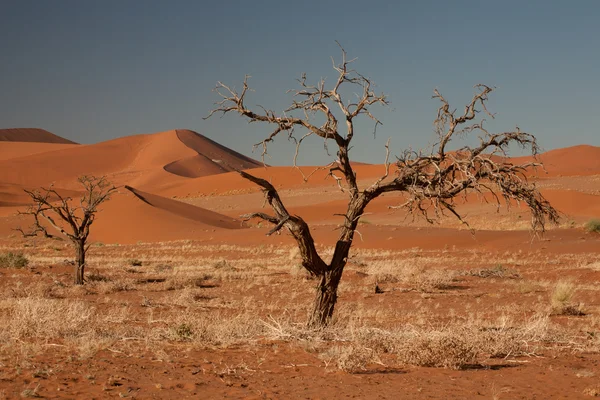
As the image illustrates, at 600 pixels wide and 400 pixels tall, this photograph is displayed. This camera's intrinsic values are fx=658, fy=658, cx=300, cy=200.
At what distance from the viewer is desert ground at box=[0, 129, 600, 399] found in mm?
7211

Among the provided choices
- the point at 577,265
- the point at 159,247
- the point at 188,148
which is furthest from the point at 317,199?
the point at 188,148

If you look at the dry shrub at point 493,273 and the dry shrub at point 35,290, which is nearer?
the dry shrub at point 35,290

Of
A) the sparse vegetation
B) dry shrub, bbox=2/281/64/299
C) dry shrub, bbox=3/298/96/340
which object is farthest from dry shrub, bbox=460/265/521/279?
dry shrub, bbox=3/298/96/340

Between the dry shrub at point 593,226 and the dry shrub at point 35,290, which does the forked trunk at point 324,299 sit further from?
the dry shrub at point 593,226

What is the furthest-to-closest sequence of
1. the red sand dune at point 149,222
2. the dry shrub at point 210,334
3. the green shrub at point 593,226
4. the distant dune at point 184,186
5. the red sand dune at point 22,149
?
1. the red sand dune at point 22,149
2. the distant dune at point 184,186
3. the red sand dune at point 149,222
4. the green shrub at point 593,226
5. the dry shrub at point 210,334

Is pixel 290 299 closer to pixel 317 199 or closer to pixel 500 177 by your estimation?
pixel 500 177

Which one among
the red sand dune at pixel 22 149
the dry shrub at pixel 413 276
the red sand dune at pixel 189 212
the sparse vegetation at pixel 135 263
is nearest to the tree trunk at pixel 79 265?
the dry shrub at pixel 413 276

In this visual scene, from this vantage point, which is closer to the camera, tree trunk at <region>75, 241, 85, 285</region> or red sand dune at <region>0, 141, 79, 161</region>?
tree trunk at <region>75, 241, 85, 285</region>

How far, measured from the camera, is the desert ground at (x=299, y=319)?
7.21 metres

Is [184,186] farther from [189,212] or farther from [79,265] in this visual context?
[79,265]

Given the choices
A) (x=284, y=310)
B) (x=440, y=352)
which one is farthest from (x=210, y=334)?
(x=284, y=310)

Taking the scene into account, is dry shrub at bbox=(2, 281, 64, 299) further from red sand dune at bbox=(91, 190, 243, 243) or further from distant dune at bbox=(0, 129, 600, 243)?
red sand dune at bbox=(91, 190, 243, 243)

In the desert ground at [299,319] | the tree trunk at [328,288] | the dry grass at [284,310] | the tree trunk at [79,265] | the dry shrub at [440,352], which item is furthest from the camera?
the tree trunk at [79,265]

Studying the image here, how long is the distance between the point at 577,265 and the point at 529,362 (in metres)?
19.8
